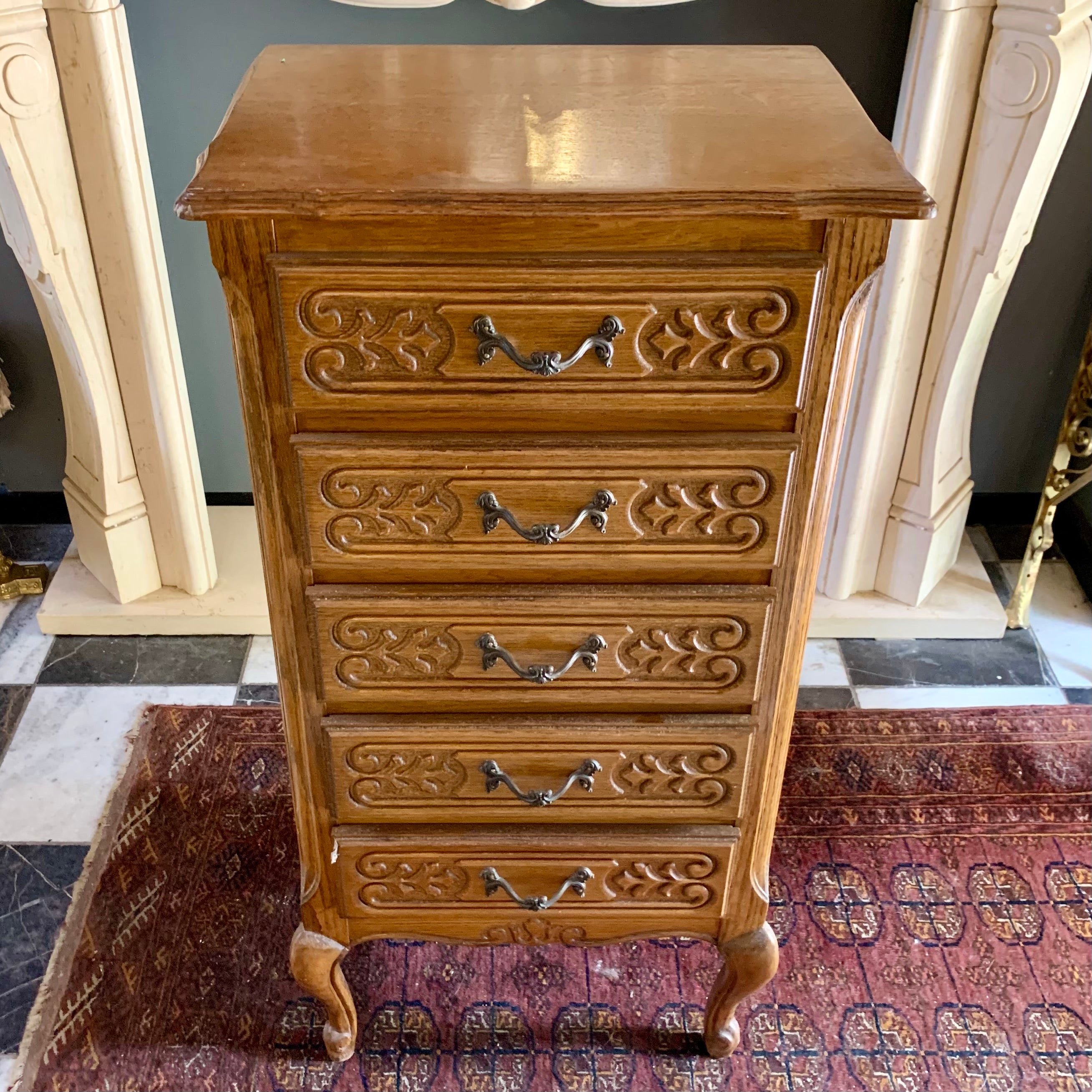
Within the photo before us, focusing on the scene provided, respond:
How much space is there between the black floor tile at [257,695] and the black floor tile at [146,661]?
0.11 feet

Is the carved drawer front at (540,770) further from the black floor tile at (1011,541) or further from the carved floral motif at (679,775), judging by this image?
the black floor tile at (1011,541)

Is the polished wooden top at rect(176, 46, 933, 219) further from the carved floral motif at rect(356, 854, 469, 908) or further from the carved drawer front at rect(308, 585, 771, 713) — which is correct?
the carved floral motif at rect(356, 854, 469, 908)

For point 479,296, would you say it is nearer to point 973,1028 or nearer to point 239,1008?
point 239,1008

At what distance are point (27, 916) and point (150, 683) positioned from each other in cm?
50

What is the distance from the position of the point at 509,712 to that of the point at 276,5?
128cm

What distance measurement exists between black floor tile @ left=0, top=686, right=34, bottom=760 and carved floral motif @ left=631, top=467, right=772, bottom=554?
4.48 feet

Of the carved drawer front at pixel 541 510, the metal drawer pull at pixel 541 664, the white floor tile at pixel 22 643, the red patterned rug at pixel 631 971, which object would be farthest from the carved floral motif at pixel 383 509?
the white floor tile at pixel 22 643

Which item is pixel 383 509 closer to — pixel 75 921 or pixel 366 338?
pixel 366 338

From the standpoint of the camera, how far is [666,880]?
1381 millimetres

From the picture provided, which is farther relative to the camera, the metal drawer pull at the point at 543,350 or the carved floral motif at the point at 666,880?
the carved floral motif at the point at 666,880

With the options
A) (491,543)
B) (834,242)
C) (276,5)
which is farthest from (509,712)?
(276,5)

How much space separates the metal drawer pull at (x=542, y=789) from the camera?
128cm

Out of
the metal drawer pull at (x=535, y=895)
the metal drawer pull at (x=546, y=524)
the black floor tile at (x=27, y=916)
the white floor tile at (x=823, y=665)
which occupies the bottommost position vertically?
the white floor tile at (x=823, y=665)

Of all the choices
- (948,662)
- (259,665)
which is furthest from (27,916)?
(948,662)
